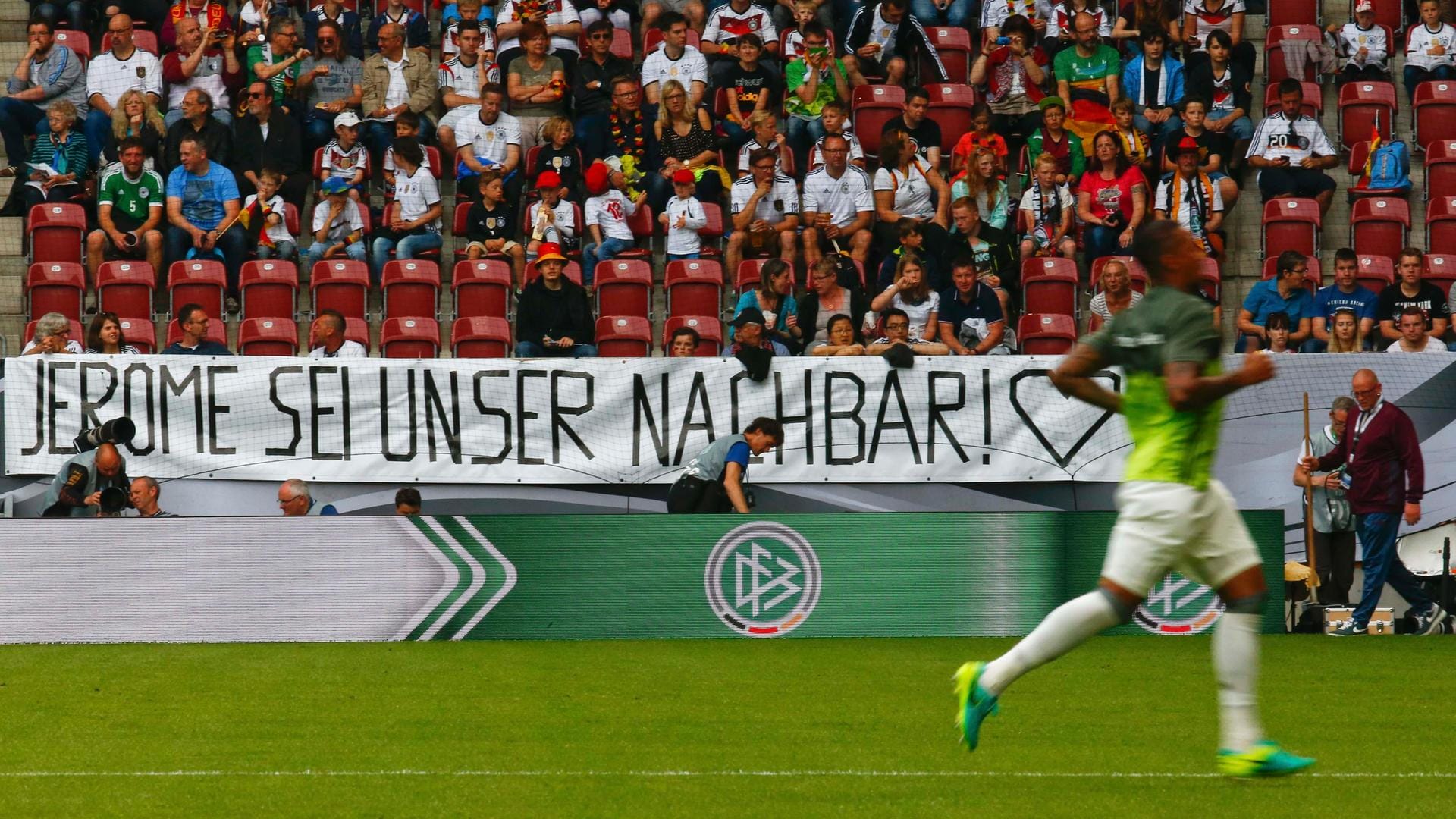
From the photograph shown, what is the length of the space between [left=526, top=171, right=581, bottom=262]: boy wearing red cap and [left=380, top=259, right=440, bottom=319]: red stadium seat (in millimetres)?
948

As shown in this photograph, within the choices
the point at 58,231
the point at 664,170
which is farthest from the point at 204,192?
the point at 664,170

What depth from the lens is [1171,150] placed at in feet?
56.5

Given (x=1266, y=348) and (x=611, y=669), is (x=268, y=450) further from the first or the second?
(x=1266, y=348)

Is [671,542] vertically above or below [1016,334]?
below

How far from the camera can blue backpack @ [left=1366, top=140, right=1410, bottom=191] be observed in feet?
57.8

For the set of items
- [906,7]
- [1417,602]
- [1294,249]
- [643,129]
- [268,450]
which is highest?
[906,7]

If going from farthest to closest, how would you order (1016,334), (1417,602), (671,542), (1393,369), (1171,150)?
(1171,150), (1016,334), (1393,369), (1417,602), (671,542)

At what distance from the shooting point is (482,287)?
16344 millimetres

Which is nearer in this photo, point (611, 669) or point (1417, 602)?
point (611, 669)

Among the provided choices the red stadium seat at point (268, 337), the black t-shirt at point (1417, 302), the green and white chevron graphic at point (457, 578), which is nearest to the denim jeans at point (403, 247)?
the red stadium seat at point (268, 337)

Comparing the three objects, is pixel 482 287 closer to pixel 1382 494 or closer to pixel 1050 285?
pixel 1050 285

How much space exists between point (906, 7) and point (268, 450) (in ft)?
27.1

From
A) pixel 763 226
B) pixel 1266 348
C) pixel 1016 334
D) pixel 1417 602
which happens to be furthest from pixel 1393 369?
pixel 763 226

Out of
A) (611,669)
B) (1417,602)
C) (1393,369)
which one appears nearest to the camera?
(611,669)
